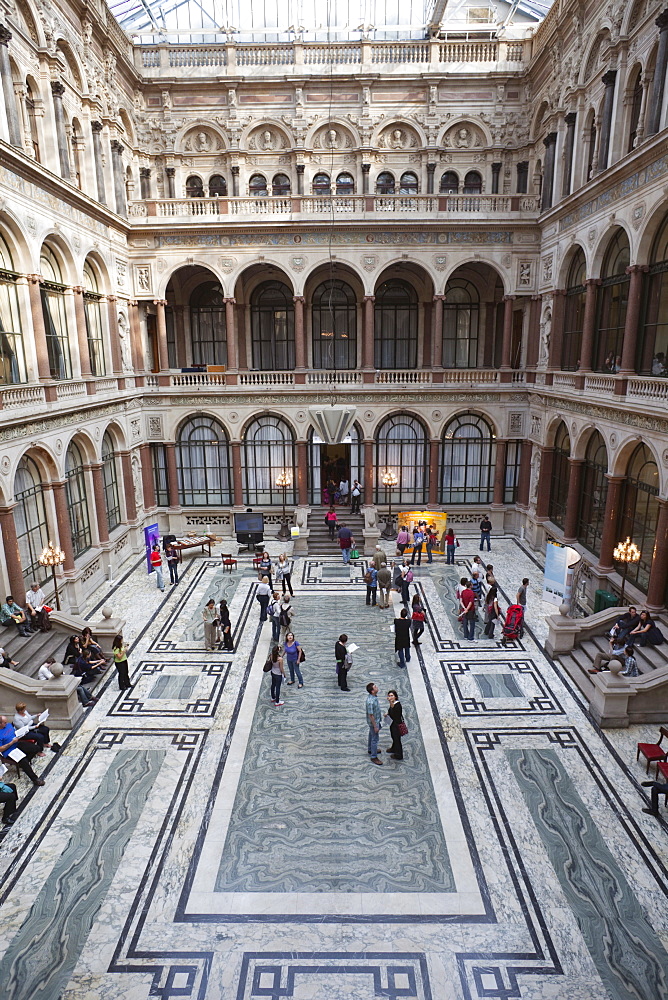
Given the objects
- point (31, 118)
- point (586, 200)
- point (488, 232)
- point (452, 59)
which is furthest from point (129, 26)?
point (586, 200)

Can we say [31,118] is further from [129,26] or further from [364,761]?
[364,761]

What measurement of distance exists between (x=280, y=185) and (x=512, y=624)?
64.6 ft

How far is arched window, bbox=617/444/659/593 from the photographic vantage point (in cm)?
1614

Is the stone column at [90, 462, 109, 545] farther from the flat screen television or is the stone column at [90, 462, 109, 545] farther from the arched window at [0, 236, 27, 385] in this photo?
the flat screen television

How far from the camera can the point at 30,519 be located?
1706 cm

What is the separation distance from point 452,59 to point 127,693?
25.3 m

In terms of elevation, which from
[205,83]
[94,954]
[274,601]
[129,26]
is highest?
[129,26]

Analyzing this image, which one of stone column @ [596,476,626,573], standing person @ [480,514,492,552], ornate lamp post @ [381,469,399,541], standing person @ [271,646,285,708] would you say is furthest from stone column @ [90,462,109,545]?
stone column @ [596,476,626,573]

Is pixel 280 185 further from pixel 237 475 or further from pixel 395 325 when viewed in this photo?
pixel 237 475

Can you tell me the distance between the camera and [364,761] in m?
11.6

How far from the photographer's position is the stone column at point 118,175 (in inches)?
861

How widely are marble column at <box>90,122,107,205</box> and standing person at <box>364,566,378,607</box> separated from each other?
1496cm

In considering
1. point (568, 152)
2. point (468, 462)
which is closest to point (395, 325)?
point (468, 462)

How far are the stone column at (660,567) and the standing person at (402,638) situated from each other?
19.8ft
